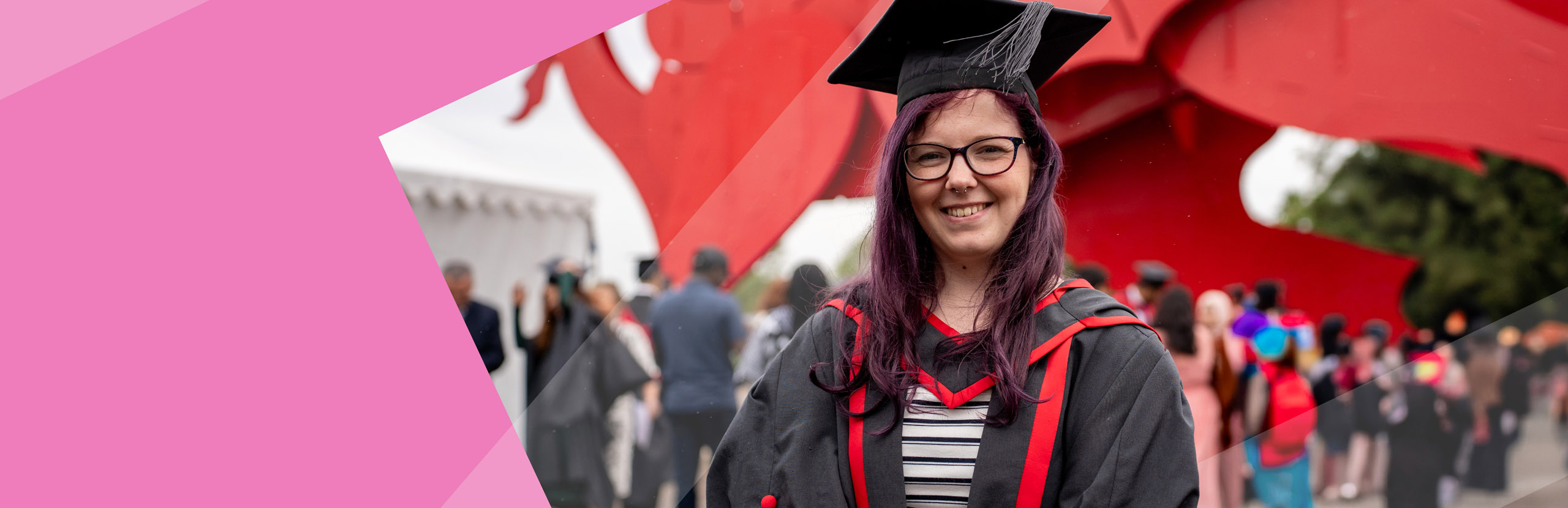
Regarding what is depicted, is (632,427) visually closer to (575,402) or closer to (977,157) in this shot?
(575,402)

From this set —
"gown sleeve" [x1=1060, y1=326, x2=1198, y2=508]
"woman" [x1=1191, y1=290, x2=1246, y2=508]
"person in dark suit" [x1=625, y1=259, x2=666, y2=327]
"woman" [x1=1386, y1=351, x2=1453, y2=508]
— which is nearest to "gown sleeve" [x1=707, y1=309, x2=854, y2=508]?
"gown sleeve" [x1=1060, y1=326, x2=1198, y2=508]

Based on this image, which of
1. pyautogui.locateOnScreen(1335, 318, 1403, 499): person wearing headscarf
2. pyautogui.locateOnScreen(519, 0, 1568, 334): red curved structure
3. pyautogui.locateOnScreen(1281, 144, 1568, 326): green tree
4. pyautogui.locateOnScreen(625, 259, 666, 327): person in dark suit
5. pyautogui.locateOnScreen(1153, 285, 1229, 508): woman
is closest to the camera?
pyautogui.locateOnScreen(519, 0, 1568, 334): red curved structure

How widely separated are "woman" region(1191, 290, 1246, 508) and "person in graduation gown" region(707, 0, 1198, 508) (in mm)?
3291

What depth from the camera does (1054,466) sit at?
1.32m

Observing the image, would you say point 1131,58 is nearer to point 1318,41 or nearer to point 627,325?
point 1318,41

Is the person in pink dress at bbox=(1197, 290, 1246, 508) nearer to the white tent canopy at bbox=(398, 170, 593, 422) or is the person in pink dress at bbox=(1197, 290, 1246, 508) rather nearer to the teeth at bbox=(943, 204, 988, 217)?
the teeth at bbox=(943, 204, 988, 217)

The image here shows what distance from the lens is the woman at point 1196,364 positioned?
427 centimetres

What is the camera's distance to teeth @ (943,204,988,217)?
137 centimetres

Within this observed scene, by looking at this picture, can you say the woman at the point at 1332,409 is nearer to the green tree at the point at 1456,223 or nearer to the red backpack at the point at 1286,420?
the red backpack at the point at 1286,420

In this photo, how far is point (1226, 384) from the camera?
4.54m

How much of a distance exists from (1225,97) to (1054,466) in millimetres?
3624

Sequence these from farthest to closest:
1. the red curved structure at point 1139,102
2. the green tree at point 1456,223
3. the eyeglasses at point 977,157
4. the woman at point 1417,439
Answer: the green tree at point 1456,223 → the woman at point 1417,439 → the red curved structure at point 1139,102 → the eyeglasses at point 977,157

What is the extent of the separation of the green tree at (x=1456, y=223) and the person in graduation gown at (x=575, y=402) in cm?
1579

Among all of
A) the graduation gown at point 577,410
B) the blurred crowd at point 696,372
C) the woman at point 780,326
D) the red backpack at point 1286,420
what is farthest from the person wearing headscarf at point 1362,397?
the graduation gown at point 577,410
